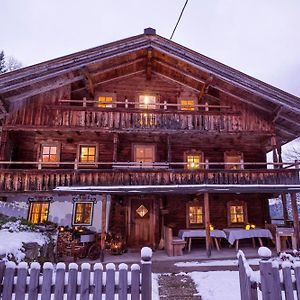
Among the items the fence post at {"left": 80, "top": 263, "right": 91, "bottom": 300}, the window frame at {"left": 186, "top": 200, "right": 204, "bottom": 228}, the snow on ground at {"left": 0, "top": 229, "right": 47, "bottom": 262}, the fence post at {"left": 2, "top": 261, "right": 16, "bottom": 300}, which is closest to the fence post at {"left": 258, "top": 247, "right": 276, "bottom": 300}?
the fence post at {"left": 80, "top": 263, "right": 91, "bottom": 300}

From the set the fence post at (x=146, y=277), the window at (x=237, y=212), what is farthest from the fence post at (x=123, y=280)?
the window at (x=237, y=212)

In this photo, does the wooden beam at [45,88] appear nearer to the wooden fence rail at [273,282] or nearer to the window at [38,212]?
the window at [38,212]

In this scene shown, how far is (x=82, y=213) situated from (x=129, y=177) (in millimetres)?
4173

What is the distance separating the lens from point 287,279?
180 inches

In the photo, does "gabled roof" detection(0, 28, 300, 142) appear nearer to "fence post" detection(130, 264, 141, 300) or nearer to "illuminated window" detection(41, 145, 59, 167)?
"illuminated window" detection(41, 145, 59, 167)

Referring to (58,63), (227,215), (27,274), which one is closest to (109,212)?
(227,215)

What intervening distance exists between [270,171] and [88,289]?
14079mm

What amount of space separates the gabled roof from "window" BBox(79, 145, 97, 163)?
13.1ft

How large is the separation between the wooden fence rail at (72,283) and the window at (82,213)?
1249 cm

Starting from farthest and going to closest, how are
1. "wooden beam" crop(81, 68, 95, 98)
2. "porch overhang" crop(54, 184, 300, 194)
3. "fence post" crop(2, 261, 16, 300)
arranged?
"wooden beam" crop(81, 68, 95, 98) < "porch overhang" crop(54, 184, 300, 194) < "fence post" crop(2, 261, 16, 300)

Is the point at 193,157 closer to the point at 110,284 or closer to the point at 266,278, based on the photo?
the point at 266,278

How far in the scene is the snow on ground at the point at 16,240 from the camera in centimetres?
882

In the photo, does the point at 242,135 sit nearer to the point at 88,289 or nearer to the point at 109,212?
the point at 109,212

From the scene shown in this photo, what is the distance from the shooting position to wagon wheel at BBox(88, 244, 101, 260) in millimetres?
13656
